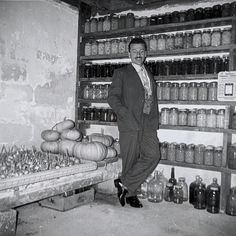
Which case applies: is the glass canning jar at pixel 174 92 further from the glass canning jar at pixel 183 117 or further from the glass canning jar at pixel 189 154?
the glass canning jar at pixel 189 154

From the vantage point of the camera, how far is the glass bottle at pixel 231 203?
3279 mm

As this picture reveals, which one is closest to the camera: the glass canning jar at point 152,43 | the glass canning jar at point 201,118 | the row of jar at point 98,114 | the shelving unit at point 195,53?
the shelving unit at point 195,53

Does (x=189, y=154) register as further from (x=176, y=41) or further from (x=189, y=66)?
(x=176, y=41)

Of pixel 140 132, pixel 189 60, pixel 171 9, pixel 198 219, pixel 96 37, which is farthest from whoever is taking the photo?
pixel 96 37

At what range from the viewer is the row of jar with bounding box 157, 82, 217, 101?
360 centimetres

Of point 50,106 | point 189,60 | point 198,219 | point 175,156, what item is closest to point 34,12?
point 50,106

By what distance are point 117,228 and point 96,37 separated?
115 inches

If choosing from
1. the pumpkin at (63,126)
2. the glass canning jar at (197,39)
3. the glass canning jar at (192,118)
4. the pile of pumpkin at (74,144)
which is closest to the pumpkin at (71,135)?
the pile of pumpkin at (74,144)

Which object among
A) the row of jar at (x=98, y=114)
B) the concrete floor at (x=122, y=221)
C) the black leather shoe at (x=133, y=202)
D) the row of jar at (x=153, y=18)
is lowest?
the concrete floor at (x=122, y=221)

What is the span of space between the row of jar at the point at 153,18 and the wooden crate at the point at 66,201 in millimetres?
2408

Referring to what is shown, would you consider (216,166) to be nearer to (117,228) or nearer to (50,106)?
(117,228)

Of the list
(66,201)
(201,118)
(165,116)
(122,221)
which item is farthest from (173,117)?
(66,201)

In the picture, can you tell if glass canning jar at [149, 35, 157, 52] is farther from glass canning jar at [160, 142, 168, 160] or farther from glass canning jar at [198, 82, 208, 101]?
glass canning jar at [160, 142, 168, 160]

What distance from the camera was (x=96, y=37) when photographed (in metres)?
4.55
